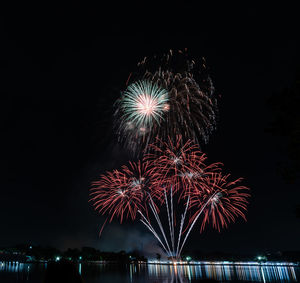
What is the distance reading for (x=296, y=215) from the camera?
552 inches

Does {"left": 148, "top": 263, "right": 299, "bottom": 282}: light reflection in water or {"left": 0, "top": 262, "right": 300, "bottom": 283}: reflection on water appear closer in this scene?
{"left": 0, "top": 262, "right": 300, "bottom": 283}: reflection on water

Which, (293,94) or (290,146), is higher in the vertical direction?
(293,94)

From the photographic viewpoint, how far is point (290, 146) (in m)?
14.2

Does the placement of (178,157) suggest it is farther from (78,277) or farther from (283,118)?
(78,277)

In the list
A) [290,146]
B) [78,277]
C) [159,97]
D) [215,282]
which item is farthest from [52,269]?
[159,97]

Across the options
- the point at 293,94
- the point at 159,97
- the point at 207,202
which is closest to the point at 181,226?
the point at 207,202

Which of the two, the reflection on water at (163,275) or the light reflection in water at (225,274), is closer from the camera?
the reflection on water at (163,275)

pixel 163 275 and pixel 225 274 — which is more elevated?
pixel 163 275

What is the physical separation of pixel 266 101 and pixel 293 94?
1.54 meters

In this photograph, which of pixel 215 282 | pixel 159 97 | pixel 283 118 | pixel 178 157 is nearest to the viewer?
pixel 215 282

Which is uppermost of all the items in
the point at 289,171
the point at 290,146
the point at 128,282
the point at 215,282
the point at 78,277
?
the point at 290,146

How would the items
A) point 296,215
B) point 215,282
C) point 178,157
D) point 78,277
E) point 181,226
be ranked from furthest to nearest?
point 181,226, point 178,157, point 296,215, point 215,282, point 78,277

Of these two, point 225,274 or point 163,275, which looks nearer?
point 163,275

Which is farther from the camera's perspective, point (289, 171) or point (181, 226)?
point (181, 226)
